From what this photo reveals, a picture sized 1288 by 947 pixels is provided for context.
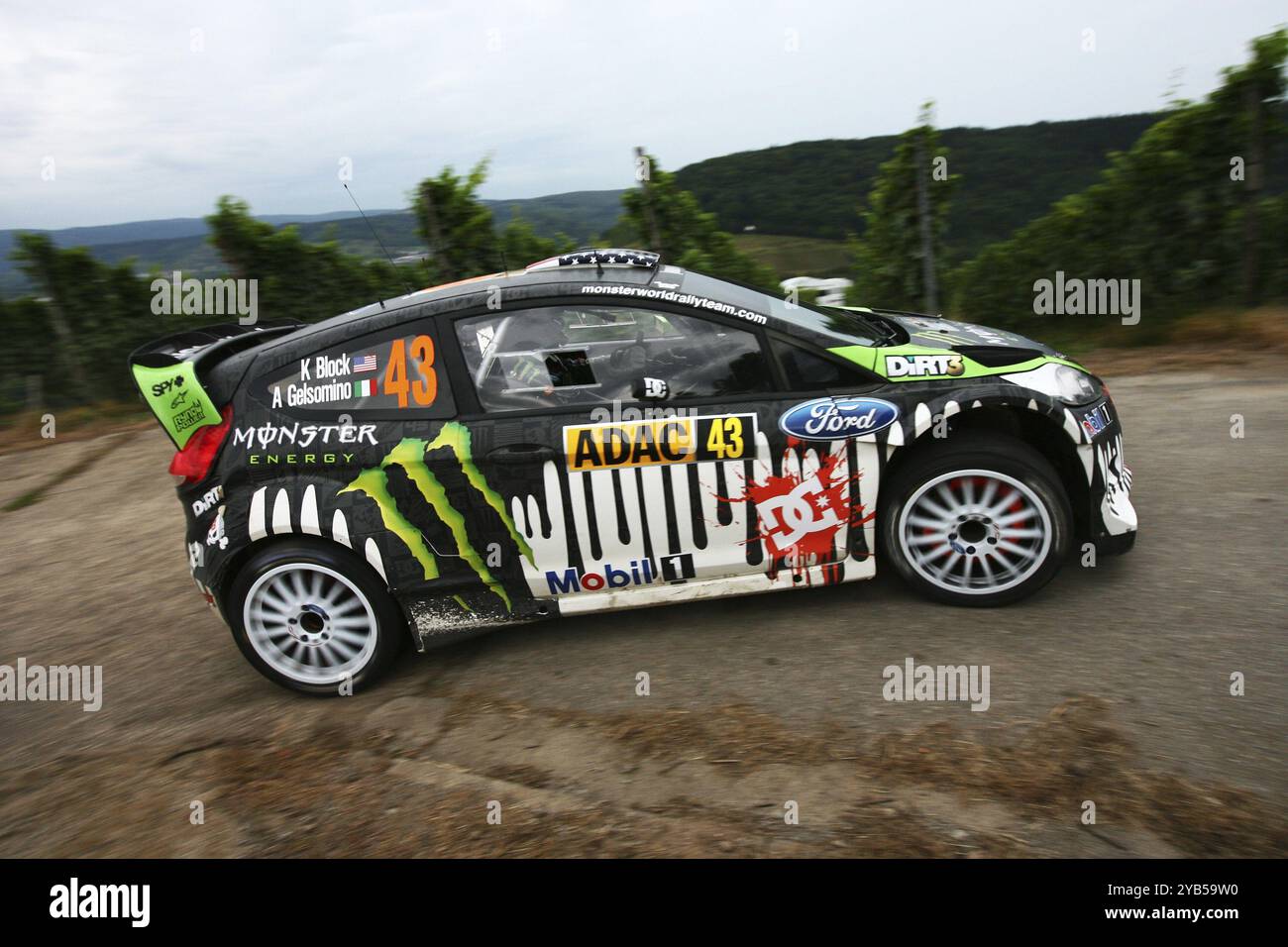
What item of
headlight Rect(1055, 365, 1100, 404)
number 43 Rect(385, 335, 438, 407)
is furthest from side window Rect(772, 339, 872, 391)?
number 43 Rect(385, 335, 438, 407)

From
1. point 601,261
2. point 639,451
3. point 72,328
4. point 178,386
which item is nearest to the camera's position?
point 639,451

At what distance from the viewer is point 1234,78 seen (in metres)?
7.81

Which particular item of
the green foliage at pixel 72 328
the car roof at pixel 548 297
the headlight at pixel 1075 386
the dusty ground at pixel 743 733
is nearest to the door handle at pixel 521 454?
the car roof at pixel 548 297

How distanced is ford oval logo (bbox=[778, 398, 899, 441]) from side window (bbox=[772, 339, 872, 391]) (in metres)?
0.10

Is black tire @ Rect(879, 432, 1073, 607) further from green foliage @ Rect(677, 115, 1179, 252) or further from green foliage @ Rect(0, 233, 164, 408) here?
green foliage @ Rect(677, 115, 1179, 252)

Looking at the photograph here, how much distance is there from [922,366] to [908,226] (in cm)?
628

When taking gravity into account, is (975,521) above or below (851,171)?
below

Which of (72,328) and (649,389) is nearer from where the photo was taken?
(649,389)

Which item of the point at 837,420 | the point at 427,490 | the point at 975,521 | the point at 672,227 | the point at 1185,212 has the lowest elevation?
the point at 975,521

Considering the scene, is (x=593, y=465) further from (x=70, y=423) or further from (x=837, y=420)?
(x=70, y=423)

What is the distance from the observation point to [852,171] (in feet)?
128

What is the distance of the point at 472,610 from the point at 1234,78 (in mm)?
8210

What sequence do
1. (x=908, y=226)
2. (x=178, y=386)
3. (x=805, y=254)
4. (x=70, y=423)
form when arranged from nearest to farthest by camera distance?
(x=178, y=386) → (x=908, y=226) → (x=70, y=423) → (x=805, y=254)

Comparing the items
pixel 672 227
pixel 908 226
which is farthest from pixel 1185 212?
pixel 672 227
